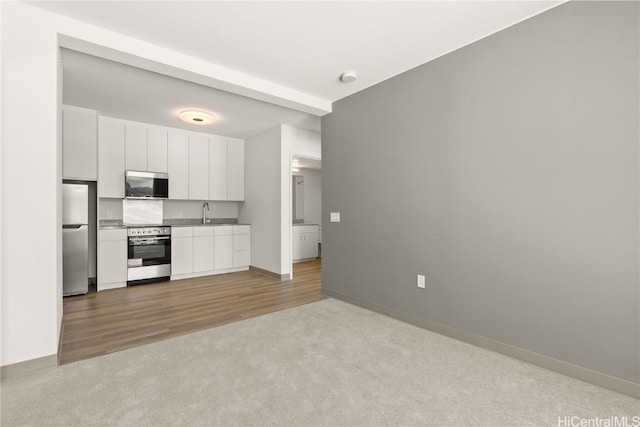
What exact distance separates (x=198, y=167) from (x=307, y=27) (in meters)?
3.92

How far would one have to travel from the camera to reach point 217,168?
591 cm

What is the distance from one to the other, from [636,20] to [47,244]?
4.25 m

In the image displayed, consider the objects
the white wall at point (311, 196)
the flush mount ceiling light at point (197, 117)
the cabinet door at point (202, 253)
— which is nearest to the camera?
the flush mount ceiling light at point (197, 117)

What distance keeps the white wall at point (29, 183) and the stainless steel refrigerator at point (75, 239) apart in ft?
7.78

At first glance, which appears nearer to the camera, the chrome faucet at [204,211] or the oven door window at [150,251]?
the oven door window at [150,251]

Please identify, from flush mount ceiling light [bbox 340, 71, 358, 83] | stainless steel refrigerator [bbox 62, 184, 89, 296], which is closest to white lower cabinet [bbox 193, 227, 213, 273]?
stainless steel refrigerator [bbox 62, 184, 89, 296]

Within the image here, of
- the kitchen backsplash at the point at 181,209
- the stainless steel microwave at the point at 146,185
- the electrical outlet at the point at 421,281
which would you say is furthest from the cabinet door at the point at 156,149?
the electrical outlet at the point at 421,281

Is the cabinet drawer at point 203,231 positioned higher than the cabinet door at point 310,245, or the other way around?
the cabinet drawer at point 203,231

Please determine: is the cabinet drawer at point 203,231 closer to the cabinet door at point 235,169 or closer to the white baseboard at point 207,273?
the white baseboard at point 207,273

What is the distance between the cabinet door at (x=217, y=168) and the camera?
19.2 feet

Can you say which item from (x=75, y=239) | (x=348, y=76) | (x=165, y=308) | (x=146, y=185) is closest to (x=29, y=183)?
(x=165, y=308)

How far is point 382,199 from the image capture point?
11.4ft

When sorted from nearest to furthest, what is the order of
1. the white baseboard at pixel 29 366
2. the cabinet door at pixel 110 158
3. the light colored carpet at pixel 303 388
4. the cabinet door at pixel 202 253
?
the light colored carpet at pixel 303 388, the white baseboard at pixel 29 366, the cabinet door at pixel 110 158, the cabinet door at pixel 202 253

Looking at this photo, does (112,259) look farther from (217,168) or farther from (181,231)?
(217,168)
